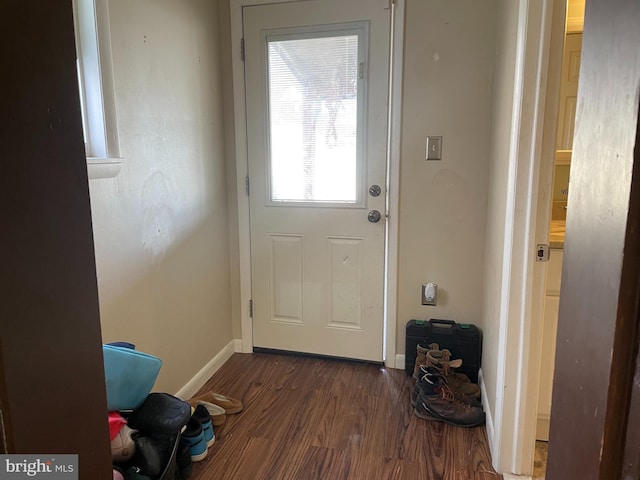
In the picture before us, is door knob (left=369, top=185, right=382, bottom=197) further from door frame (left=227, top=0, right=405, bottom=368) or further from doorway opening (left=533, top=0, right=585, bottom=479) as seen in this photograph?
doorway opening (left=533, top=0, right=585, bottom=479)

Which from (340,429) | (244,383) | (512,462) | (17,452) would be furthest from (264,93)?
(17,452)

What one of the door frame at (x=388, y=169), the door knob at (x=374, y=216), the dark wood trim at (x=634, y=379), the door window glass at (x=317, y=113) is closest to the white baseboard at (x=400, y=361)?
the door frame at (x=388, y=169)

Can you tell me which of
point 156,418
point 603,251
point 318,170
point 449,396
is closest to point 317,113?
point 318,170

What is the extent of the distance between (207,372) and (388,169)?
146cm

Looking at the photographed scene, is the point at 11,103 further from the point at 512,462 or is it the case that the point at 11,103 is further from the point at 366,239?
the point at 366,239

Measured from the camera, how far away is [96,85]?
1.67 metres

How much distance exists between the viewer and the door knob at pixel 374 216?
253 cm

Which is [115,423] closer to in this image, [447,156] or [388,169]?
[388,169]

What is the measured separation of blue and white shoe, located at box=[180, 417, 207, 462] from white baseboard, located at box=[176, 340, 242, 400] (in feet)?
1.39

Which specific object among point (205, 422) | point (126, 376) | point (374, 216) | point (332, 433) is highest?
point (374, 216)

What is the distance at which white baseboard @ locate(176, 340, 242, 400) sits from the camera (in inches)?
92.1

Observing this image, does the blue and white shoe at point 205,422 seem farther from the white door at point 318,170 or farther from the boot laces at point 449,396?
the boot laces at point 449,396

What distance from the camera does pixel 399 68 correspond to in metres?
2.37

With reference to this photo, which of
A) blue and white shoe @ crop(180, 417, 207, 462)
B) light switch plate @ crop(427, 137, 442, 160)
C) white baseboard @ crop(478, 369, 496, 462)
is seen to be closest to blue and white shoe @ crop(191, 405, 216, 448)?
blue and white shoe @ crop(180, 417, 207, 462)
